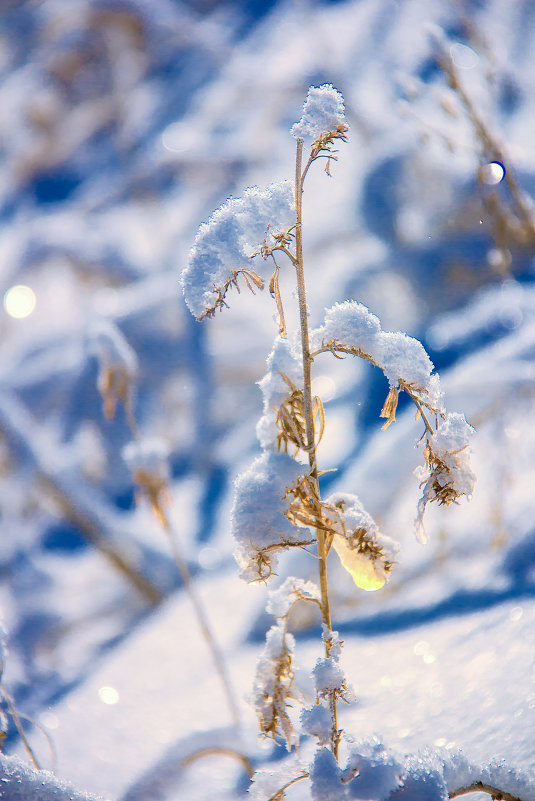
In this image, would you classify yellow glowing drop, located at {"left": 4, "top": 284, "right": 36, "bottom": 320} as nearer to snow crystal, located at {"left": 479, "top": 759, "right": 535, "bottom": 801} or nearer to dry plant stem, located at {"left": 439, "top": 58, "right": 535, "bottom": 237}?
dry plant stem, located at {"left": 439, "top": 58, "right": 535, "bottom": 237}

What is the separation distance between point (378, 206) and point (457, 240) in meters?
0.33

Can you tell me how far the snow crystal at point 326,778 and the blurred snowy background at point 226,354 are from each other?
183 millimetres

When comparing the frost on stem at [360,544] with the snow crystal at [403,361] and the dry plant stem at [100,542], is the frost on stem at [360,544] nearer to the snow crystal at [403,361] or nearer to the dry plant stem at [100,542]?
the snow crystal at [403,361]

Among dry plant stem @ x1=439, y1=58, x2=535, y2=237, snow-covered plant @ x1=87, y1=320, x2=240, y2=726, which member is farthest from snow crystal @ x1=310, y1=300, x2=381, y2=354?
dry plant stem @ x1=439, y1=58, x2=535, y2=237

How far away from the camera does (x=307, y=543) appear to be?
47 centimetres

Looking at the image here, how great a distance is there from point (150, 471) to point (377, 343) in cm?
74

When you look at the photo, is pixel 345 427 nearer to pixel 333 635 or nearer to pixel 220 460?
pixel 220 460

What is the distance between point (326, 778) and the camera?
458mm

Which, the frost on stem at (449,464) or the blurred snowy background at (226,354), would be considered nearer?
the frost on stem at (449,464)

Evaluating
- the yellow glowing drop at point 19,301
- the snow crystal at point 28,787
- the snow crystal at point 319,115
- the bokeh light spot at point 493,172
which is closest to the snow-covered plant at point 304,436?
the snow crystal at point 319,115

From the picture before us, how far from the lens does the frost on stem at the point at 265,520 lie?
18.6 inches

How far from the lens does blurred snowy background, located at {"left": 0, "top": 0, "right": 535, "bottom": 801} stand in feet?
3.22

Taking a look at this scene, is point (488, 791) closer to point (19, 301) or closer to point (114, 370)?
point (114, 370)

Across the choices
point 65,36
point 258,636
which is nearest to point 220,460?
point 258,636
